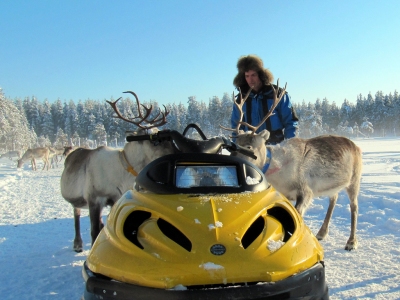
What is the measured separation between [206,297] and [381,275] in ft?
9.16

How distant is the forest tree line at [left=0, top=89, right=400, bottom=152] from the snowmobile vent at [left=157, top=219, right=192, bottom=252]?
66.7m

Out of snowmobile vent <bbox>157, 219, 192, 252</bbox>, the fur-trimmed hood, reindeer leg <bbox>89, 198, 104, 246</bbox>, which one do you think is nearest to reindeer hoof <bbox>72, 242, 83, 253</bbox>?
reindeer leg <bbox>89, 198, 104, 246</bbox>

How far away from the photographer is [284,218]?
1893 mm

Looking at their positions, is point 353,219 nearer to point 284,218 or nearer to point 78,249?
point 284,218

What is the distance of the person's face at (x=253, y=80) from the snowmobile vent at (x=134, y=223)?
4472 mm

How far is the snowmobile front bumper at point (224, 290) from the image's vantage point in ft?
4.50

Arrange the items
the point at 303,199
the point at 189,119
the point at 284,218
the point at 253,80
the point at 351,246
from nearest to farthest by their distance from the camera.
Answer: the point at 284,218
the point at 351,246
the point at 303,199
the point at 253,80
the point at 189,119

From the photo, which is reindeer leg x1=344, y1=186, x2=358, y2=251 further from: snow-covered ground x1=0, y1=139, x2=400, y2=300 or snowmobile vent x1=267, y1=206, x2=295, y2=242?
snowmobile vent x1=267, y1=206, x2=295, y2=242

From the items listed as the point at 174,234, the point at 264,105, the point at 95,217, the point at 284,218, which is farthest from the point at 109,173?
the point at 284,218

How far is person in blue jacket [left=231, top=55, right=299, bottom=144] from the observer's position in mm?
5727

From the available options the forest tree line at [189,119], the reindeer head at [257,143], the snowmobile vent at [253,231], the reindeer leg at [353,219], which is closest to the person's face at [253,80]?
the reindeer head at [257,143]

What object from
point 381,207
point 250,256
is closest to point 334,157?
point 381,207

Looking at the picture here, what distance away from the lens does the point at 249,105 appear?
19.7 ft

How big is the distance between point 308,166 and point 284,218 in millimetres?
3527
